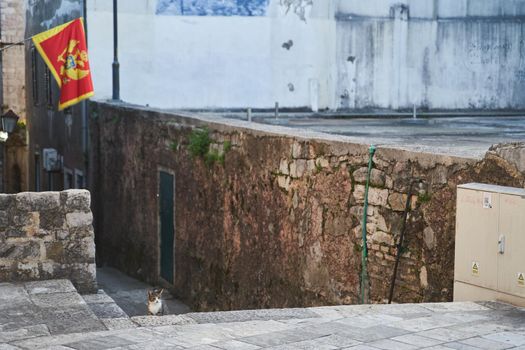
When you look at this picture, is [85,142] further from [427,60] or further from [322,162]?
[322,162]

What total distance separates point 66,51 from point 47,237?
26.9 feet

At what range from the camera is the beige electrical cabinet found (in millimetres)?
6891

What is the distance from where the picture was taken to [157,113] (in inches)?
572

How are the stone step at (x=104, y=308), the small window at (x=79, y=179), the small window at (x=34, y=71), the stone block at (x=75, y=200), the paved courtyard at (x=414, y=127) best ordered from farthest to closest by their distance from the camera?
the small window at (x=34, y=71) → the small window at (x=79, y=179) → the paved courtyard at (x=414, y=127) → the stone block at (x=75, y=200) → the stone step at (x=104, y=308)

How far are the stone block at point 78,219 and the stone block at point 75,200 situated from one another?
5cm

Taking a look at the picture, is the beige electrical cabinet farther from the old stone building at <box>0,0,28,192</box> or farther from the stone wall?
the old stone building at <box>0,0,28,192</box>

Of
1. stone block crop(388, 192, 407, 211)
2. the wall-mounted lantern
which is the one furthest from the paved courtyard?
stone block crop(388, 192, 407, 211)

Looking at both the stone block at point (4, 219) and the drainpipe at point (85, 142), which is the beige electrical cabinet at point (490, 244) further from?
the drainpipe at point (85, 142)

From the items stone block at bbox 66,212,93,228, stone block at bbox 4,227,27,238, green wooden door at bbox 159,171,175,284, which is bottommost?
green wooden door at bbox 159,171,175,284

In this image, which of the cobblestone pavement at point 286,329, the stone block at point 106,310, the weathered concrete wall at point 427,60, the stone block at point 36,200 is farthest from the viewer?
the weathered concrete wall at point 427,60

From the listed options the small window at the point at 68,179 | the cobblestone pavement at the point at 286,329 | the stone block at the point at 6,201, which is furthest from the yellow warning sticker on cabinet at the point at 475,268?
the small window at the point at 68,179

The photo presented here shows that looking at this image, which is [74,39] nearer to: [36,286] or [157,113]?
[157,113]

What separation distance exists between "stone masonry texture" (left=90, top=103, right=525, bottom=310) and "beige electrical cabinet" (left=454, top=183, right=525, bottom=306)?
38 cm

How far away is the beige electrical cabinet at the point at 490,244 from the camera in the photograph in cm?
689
